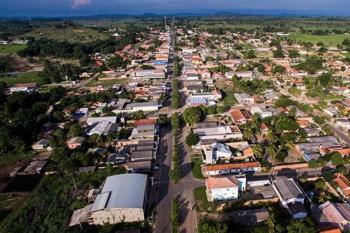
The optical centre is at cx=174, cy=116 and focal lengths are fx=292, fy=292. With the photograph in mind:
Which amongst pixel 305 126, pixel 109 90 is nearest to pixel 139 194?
pixel 305 126

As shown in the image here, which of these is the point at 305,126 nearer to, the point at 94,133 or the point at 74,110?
the point at 94,133

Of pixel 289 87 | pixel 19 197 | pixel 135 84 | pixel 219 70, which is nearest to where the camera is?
pixel 19 197

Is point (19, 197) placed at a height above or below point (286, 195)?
below

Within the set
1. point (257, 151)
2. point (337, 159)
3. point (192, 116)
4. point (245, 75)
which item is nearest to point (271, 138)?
point (257, 151)

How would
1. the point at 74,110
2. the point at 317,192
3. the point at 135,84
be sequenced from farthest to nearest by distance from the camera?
the point at 135,84
the point at 74,110
the point at 317,192

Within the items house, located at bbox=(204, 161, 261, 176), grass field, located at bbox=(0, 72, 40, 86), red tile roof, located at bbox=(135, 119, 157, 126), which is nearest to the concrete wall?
house, located at bbox=(204, 161, 261, 176)

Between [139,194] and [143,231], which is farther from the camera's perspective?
[139,194]

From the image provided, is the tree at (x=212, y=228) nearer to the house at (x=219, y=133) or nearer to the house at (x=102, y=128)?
the house at (x=219, y=133)
